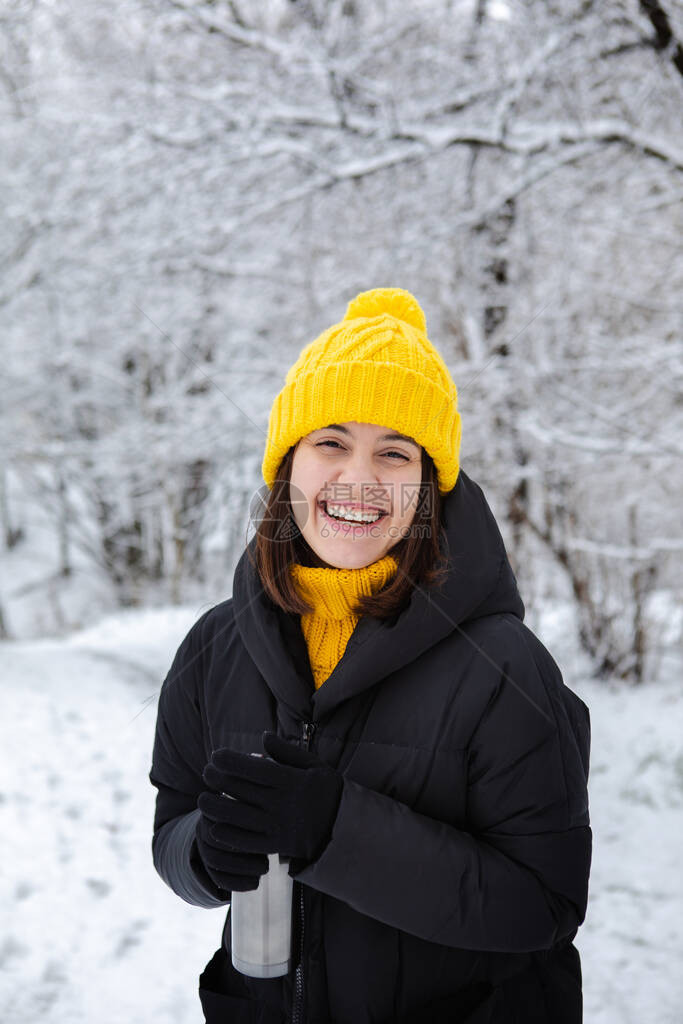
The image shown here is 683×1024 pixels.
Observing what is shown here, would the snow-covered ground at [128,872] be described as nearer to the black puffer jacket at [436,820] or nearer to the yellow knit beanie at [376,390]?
the black puffer jacket at [436,820]

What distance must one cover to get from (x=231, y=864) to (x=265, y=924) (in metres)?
0.13

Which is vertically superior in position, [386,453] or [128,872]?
[386,453]

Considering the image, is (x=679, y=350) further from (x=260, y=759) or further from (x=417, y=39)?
(x=260, y=759)

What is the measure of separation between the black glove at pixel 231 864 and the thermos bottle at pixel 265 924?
0.7 inches

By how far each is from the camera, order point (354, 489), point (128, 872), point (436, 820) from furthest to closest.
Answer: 1. point (128, 872)
2. point (354, 489)
3. point (436, 820)

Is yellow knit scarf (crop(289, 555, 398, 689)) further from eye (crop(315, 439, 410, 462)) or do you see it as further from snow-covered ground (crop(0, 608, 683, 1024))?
snow-covered ground (crop(0, 608, 683, 1024))

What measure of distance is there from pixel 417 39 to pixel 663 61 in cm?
173

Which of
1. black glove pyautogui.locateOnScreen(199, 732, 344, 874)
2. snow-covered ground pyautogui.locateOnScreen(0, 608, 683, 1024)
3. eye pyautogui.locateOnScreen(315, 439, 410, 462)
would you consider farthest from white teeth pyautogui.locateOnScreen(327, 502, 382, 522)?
snow-covered ground pyautogui.locateOnScreen(0, 608, 683, 1024)

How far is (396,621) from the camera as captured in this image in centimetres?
134

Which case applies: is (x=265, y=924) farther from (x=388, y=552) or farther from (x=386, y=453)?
(x=386, y=453)

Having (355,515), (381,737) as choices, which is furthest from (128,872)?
(355,515)

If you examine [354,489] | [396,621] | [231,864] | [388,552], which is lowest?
[231,864]

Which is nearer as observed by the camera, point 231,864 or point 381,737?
point 231,864

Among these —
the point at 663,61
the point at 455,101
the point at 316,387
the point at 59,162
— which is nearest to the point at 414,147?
the point at 455,101
